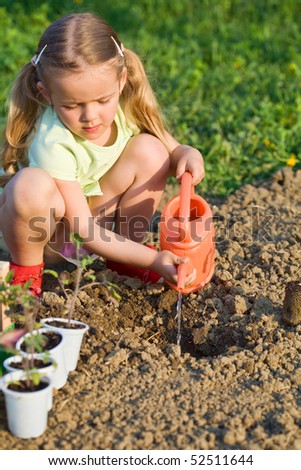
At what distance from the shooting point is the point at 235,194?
12.1ft

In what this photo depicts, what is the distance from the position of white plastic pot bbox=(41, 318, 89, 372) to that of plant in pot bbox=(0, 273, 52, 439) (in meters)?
0.15

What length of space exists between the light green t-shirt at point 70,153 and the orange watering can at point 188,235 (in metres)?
0.34

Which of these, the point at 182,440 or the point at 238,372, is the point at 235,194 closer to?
the point at 238,372

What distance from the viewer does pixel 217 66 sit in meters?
4.80

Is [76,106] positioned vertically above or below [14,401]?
above

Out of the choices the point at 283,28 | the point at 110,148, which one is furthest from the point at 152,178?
the point at 283,28

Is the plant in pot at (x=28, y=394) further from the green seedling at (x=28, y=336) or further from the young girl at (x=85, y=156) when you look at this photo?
the young girl at (x=85, y=156)

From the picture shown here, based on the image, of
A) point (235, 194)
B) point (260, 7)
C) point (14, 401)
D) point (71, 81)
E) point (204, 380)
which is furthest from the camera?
point (260, 7)

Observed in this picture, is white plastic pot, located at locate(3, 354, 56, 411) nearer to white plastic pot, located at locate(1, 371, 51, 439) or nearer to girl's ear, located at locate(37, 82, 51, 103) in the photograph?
white plastic pot, located at locate(1, 371, 51, 439)

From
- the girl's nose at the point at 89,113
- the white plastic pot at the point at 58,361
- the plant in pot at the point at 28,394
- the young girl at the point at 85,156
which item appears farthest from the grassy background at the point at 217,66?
the plant in pot at the point at 28,394

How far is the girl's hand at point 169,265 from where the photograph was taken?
258 centimetres

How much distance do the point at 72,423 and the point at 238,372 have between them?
575mm

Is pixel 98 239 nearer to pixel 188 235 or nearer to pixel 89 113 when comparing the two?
pixel 188 235

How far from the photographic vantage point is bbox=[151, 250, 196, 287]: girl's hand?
258 centimetres
